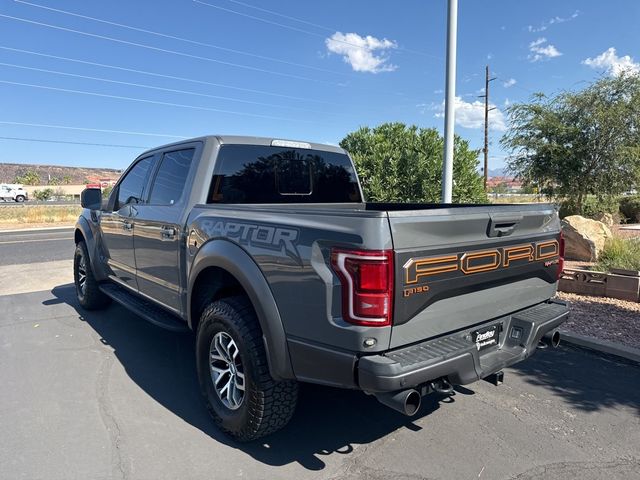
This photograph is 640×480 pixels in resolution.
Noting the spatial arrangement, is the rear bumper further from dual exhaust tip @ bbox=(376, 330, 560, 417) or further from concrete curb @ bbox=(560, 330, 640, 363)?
concrete curb @ bbox=(560, 330, 640, 363)

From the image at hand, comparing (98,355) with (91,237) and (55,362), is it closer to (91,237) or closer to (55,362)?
(55,362)

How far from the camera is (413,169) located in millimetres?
9148

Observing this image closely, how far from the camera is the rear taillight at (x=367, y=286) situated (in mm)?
2160

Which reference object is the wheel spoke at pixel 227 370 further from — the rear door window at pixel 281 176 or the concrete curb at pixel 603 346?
the concrete curb at pixel 603 346

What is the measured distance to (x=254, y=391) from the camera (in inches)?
106

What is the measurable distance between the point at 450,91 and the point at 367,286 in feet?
17.5

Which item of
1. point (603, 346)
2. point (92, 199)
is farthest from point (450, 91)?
point (92, 199)

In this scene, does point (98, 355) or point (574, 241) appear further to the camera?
point (574, 241)

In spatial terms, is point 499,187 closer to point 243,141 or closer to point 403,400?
point 243,141

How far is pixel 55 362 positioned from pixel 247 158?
2740 mm

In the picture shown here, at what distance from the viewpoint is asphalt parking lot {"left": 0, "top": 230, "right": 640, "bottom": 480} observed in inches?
105

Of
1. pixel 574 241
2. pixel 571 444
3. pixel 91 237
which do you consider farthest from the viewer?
pixel 574 241

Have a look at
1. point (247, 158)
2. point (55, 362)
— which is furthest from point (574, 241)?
point (55, 362)

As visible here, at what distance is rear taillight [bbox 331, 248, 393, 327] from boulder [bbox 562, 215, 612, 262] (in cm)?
776
